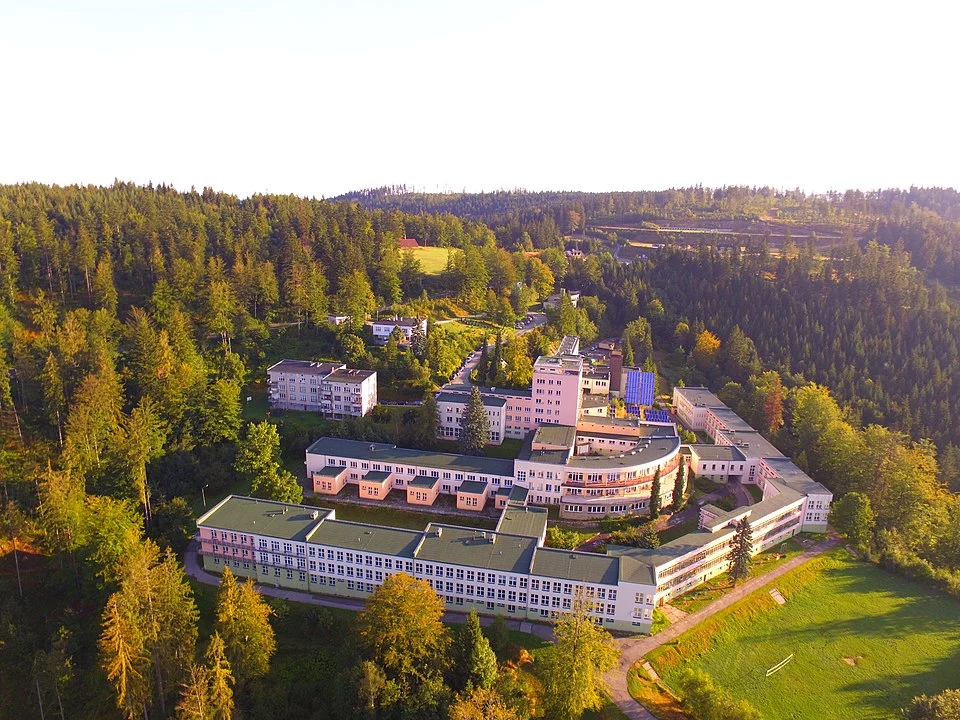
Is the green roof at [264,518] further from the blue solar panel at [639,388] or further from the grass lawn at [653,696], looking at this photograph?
the blue solar panel at [639,388]

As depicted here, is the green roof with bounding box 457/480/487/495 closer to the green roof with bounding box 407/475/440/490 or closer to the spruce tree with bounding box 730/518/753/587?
the green roof with bounding box 407/475/440/490

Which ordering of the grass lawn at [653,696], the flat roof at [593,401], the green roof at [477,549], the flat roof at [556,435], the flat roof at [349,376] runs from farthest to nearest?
the flat roof at [593,401]
the flat roof at [349,376]
the flat roof at [556,435]
the green roof at [477,549]
the grass lawn at [653,696]

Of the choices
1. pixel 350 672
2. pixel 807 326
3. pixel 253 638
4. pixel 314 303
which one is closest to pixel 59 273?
pixel 314 303

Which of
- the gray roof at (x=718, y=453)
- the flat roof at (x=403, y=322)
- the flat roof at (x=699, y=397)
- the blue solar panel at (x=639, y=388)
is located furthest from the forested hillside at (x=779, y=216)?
the gray roof at (x=718, y=453)

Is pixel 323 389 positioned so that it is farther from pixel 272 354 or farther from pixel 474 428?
pixel 474 428

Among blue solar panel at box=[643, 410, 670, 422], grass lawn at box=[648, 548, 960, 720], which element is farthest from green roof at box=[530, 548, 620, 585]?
blue solar panel at box=[643, 410, 670, 422]
